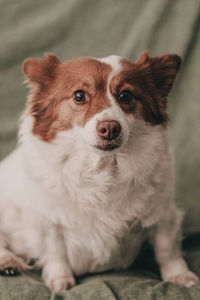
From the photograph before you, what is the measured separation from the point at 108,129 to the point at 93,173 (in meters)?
0.30

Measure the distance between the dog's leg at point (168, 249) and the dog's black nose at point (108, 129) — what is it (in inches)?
22.0

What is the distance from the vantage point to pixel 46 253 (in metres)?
1.92

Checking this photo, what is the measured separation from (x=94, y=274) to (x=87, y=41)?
1.52m

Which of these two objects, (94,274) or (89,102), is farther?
(94,274)

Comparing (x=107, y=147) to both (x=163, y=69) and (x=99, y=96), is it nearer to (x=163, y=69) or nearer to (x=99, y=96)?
(x=99, y=96)

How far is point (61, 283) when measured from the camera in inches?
70.4

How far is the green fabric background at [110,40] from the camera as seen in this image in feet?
8.58

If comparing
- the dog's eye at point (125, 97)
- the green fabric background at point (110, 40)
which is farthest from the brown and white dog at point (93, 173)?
the green fabric background at point (110, 40)

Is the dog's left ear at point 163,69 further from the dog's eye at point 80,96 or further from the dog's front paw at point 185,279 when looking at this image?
the dog's front paw at point 185,279

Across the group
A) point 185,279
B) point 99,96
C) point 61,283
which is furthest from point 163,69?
point 61,283

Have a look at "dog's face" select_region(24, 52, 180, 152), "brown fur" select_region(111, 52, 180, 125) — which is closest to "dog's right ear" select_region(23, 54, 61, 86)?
"dog's face" select_region(24, 52, 180, 152)

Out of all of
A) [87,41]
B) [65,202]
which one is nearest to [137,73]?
→ [65,202]

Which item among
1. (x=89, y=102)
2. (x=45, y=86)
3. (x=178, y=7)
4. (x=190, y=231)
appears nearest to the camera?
(x=89, y=102)

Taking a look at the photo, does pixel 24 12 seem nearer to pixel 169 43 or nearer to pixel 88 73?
pixel 169 43
